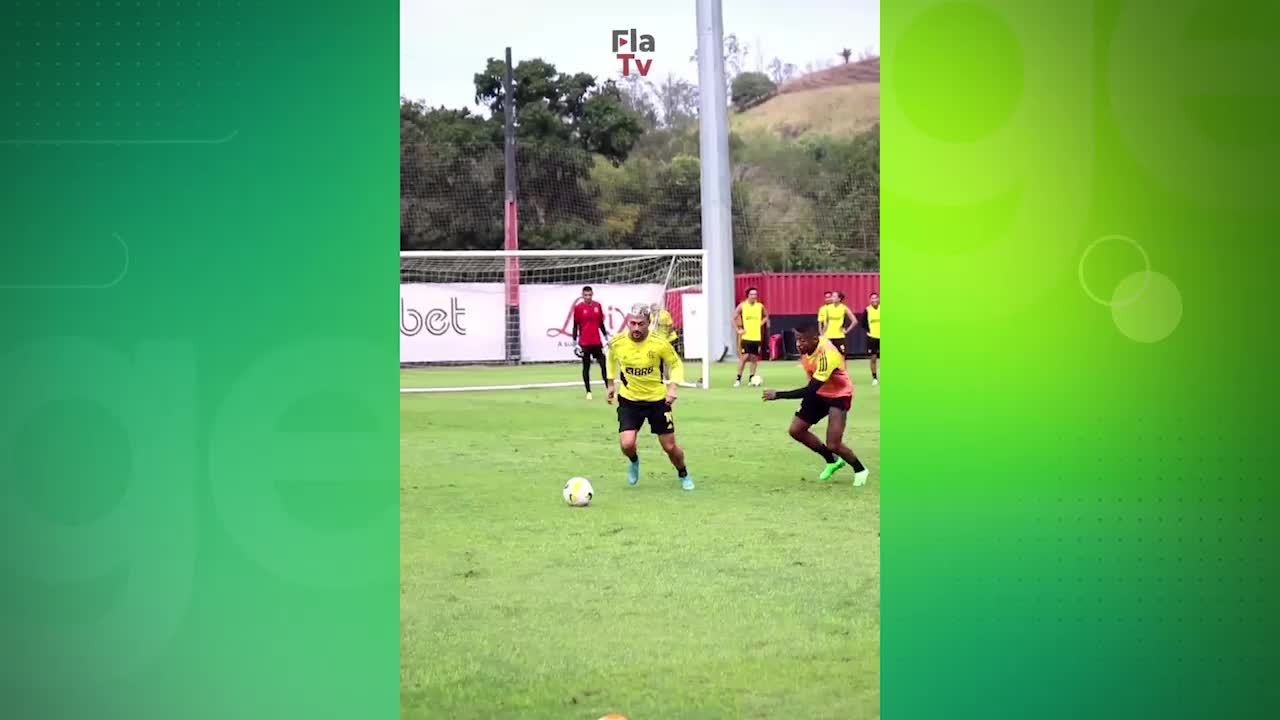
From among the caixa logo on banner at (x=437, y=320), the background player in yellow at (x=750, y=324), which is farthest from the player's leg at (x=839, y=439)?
the caixa logo on banner at (x=437, y=320)

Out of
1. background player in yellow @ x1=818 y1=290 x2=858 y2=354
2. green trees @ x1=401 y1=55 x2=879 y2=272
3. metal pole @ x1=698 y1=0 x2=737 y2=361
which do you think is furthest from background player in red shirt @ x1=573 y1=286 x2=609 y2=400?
green trees @ x1=401 y1=55 x2=879 y2=272

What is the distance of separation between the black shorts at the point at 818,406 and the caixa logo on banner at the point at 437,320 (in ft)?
70.8

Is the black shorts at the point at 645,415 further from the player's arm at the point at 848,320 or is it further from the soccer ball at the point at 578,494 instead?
the player's arm at the point at 848,320

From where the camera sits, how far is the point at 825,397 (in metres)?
12.2

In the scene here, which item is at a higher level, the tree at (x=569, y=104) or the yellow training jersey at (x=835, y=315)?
the tree at (x=569, y=104)

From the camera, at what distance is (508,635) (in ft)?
22.4

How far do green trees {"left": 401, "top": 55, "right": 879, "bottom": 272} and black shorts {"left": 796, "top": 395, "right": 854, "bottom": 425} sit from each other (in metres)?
30.7

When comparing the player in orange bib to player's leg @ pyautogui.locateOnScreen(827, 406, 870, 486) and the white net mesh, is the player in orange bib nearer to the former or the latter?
player's leg @ pyautogui.locateOnScreen(827, 406, 870, 486)

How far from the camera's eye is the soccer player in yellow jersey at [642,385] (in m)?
12.3
